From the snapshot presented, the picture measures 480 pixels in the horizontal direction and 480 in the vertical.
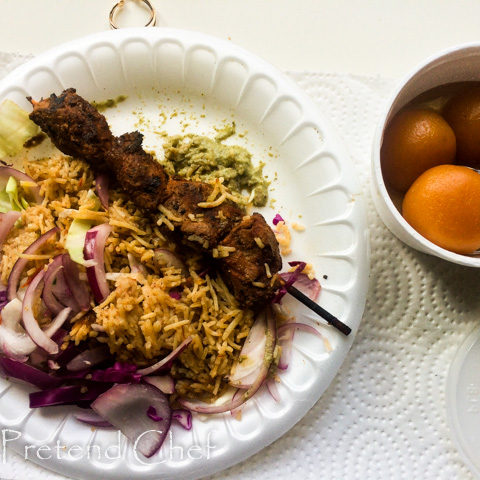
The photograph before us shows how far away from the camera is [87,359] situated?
2078mm

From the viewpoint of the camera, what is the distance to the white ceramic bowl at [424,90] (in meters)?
1.95

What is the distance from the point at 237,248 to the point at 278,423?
811 millimetres

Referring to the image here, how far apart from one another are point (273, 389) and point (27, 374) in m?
1.06

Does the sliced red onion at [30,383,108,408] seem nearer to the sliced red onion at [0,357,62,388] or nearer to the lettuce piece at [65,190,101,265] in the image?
the sliced red onion at [0,357,62,388]

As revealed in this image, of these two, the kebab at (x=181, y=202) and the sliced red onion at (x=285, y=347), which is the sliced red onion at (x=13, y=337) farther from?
the sliced red onion at (x=285, y=347)

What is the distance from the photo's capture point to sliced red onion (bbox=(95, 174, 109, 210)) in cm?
214

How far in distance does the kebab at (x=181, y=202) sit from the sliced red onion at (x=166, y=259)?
0.49 ft

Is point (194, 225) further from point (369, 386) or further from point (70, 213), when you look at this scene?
point (369, 386)

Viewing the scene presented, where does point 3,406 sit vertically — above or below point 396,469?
above

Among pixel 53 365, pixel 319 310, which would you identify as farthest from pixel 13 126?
pixel 319 310

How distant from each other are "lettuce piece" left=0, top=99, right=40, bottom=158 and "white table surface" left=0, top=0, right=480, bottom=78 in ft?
1.61

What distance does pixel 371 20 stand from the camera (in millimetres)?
2590

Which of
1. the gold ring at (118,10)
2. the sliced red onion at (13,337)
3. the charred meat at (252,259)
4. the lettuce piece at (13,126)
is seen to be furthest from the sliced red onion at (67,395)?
the gold ring at (118,10)

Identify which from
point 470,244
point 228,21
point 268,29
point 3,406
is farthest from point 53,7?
point 470,244
